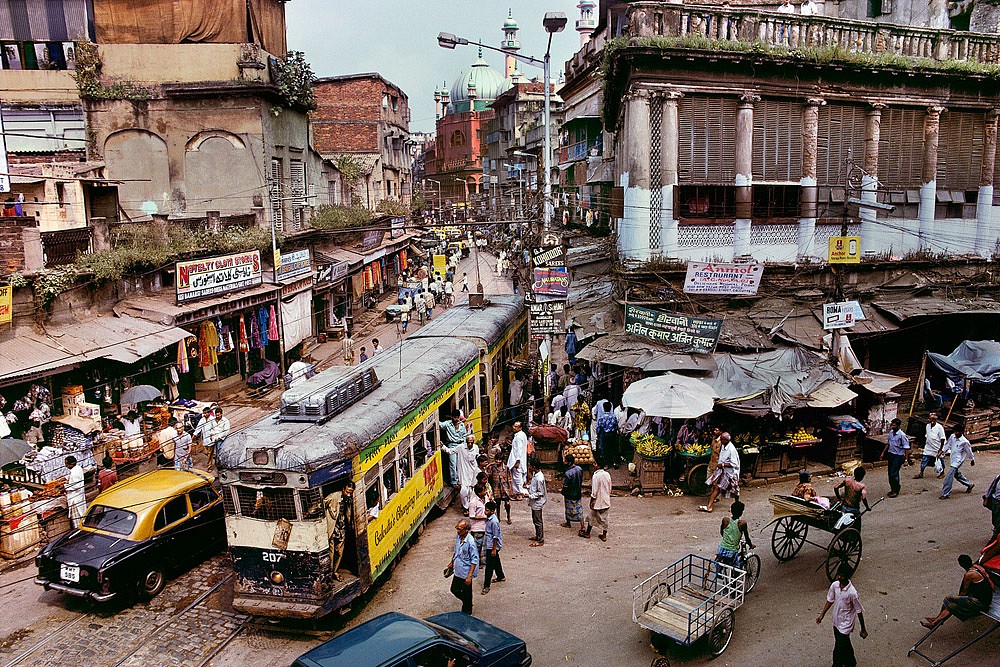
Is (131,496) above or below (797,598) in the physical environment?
above

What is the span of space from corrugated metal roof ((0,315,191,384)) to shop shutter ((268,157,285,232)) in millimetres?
9442

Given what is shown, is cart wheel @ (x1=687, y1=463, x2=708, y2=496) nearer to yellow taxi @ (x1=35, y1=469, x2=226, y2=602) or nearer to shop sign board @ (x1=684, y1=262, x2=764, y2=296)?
shop sign board @ (x1=684, y1=262, x2=764, y2=296)

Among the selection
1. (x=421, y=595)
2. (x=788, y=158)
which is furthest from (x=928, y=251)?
(x=421, y=595)

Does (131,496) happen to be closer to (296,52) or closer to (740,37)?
(740,37)

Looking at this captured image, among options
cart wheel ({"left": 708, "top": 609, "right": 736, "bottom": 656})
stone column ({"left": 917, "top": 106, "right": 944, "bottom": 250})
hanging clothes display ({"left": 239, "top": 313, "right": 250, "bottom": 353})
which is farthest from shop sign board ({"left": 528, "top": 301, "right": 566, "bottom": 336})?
stone column ({"left": 917, "top": 106, "right": 944, "bottom": 250})

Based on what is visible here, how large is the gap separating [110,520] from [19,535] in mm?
3071

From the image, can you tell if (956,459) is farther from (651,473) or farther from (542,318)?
(542,318)

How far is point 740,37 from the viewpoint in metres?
20.1

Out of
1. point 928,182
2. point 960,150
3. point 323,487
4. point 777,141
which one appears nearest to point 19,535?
point 323,487

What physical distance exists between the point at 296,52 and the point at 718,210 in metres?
17.6

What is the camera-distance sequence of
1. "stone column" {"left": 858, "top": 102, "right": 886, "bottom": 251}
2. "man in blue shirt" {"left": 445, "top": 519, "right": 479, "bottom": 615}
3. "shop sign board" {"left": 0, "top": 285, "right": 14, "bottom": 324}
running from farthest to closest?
"stone column" {"left": 858, "top": 102, "right": 886, "bottom": 251} < "shop sign board" {"left": 0, "top": 285, "right": 14, "bottom": 324} < "man in blue shirt" {"left": 445, "top": 519, "right": 479, "bottom": 615}

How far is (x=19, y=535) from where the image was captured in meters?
13.5

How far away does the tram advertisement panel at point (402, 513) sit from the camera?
36.7ft

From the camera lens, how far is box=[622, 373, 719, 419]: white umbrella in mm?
14891
